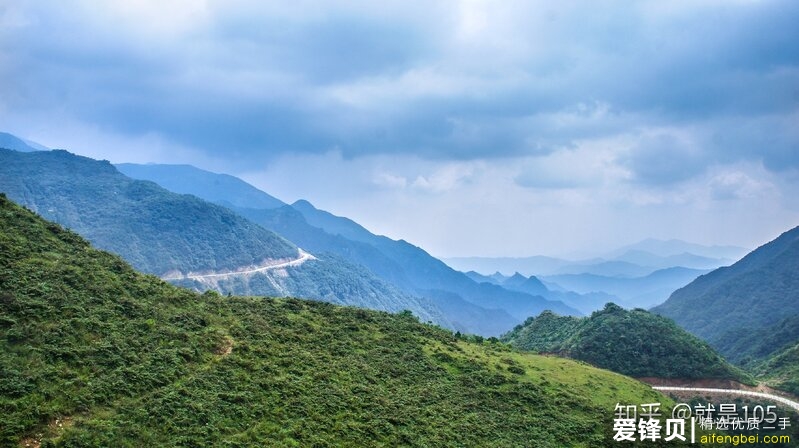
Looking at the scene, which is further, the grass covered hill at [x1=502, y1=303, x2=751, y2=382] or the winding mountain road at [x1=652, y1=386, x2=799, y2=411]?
the grass covered hill at [x1=502, y1=303, x2=751, y2=382]

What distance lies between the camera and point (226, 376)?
30562mm

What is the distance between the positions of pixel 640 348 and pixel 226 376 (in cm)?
6891

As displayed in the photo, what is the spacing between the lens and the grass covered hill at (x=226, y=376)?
79.9ft

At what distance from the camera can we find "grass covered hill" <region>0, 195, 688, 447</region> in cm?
2434

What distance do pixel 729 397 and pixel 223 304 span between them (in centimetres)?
6637

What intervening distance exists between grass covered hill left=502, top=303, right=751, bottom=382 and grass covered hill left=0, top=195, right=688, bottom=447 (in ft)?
102

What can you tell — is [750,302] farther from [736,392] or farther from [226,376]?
[226,376]

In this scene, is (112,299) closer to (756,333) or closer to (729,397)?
(729,397)

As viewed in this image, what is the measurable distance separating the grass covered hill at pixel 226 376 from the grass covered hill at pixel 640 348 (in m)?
31.2

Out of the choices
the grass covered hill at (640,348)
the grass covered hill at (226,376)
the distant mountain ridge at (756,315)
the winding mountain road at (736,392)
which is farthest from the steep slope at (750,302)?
the grass covered hill at (226,376)

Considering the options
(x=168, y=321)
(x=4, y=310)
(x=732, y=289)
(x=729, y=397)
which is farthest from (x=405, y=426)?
(x=732, y=289)
